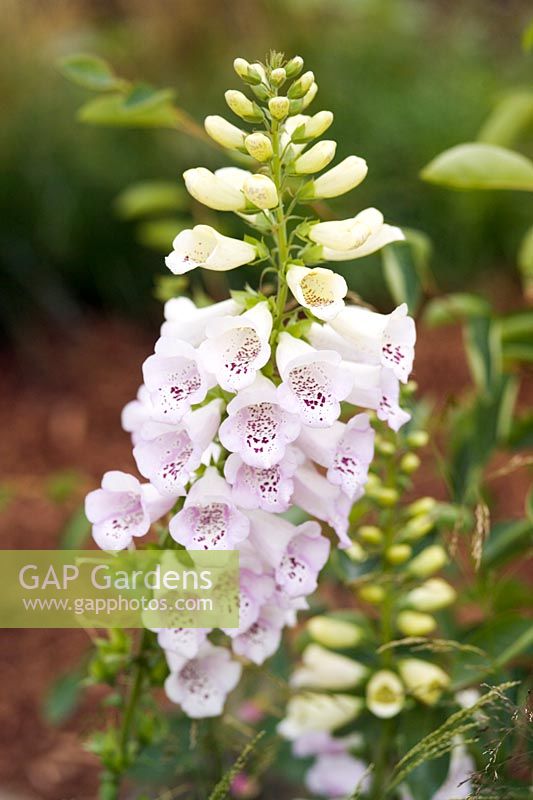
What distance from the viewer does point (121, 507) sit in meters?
1.06

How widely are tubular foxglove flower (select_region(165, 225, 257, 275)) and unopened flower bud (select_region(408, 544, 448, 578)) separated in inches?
21.5

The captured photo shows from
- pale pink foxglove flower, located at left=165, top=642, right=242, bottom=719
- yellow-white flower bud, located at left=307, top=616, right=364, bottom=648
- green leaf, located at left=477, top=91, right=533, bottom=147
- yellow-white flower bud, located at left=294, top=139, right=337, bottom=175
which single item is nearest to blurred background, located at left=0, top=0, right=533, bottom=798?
green leaf, located at left=477, top=91, right=533, bottom=147

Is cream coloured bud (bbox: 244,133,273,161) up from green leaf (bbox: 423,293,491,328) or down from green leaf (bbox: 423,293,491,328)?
down

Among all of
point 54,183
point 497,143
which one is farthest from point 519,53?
point 497,143

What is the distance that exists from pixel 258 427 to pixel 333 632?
533 millimetres

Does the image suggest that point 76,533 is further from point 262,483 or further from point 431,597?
point 262,483

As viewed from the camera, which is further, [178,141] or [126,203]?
[178,141]

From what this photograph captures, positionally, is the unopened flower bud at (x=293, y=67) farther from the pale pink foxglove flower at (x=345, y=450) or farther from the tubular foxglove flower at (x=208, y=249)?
the pale pink foxglove flower at (x=345, y=450)

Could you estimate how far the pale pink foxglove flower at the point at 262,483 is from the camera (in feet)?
3.09

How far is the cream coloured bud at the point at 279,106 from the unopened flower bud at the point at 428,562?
2.15 feet

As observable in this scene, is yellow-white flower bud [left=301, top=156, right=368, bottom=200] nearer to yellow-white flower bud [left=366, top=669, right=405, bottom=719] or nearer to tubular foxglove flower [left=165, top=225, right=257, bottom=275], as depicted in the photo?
tubular foxglove flower [left=165, top=225, right=257, bottom=275]

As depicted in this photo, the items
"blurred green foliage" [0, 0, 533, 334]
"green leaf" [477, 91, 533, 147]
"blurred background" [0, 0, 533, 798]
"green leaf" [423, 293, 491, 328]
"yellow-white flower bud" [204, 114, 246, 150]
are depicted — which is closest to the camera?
"yellow-white flower bud" [204, 114, 246, 150]

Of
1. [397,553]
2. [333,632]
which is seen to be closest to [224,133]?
[397,553]

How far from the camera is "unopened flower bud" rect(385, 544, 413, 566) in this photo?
52.2 inches
